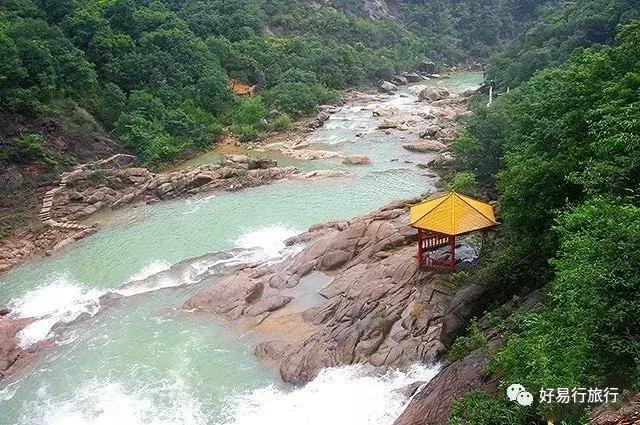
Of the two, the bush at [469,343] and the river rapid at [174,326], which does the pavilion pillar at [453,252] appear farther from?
the river rapid at [174,326]

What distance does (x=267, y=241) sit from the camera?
80.2ft

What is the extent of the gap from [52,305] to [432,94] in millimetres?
39909

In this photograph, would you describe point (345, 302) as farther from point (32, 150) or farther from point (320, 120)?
point (320, 120)

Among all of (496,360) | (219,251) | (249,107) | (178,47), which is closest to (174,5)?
(178,47)

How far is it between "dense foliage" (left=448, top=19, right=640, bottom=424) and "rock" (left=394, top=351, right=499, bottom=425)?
36.4 inches

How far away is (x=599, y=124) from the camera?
1185cm

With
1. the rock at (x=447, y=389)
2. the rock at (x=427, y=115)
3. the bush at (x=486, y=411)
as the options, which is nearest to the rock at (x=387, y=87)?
the rock at (x=427, y=115)

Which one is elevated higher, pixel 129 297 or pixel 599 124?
pixel 599 124

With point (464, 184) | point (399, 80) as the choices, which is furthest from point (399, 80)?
point (464, 184)

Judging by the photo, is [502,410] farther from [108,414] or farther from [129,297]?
[129,297]

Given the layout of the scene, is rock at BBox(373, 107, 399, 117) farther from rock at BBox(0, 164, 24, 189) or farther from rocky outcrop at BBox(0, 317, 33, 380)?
rocky outcrop at BBox(0, 317, 33, 380)

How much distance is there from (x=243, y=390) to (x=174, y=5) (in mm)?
49719

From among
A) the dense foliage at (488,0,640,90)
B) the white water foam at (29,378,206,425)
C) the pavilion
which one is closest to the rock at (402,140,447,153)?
the dense foliage at (488,0,640,90)

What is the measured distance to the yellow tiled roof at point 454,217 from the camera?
1572 cm
